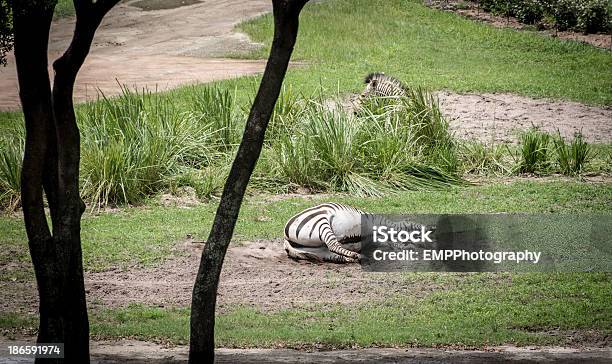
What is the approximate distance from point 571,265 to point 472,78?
9.95 metres

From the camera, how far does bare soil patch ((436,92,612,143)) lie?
655 inches

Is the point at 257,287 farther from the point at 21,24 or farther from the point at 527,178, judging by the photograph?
the point at 527,178

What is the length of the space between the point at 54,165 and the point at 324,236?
14.0ft

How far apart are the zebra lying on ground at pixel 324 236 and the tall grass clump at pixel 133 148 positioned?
2874 mm

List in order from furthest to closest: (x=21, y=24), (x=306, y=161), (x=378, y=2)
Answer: (x=378, y=2) → (x=306, y=161) → (x=21, y=24)

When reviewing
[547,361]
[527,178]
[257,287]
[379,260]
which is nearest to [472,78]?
[527,178]

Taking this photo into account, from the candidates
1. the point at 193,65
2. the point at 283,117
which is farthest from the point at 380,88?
the point at 193,65

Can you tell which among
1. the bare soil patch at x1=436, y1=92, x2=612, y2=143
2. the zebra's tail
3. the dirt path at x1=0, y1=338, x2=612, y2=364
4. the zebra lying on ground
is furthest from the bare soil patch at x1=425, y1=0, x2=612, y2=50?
the dirt path at x1=0, y1=338, x2=612, y2=364

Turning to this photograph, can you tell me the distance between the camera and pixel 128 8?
2956cm

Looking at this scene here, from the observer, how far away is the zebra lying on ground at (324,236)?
35.8 ft

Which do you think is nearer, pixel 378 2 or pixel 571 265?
pixel 571 265

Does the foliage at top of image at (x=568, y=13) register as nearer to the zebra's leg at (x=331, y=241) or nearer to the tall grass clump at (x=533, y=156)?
the tall grass clump at (x=533, y=156)

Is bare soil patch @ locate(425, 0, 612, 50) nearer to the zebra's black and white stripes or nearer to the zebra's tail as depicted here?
the zebra's black and white stripes

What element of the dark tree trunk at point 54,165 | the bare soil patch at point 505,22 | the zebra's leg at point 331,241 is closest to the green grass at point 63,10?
the bare soil patch at point 505,22
